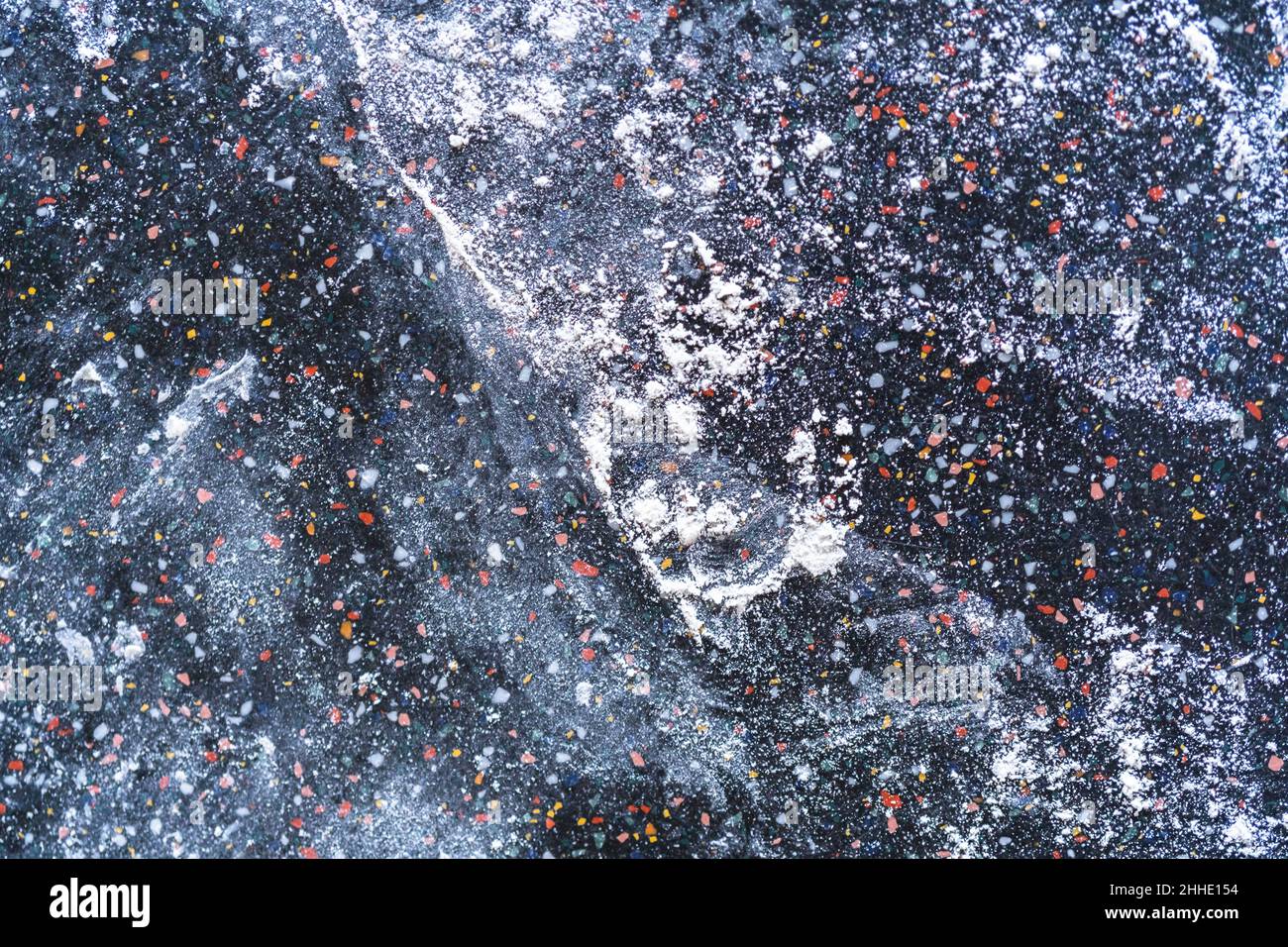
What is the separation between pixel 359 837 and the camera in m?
1.79

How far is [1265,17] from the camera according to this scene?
1705 mm

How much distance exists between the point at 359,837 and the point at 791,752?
3.35ft

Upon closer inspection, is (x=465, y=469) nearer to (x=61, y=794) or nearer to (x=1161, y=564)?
(x=61, y=794)

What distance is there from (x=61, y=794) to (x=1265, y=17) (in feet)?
10.6

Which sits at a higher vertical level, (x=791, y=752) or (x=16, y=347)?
(x=16, y=347)

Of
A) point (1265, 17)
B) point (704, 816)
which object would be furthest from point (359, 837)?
point (1265, 17)

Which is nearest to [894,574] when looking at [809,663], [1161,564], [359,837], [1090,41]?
[809,663]

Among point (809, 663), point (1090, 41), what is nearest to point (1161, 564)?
point (809, 663)

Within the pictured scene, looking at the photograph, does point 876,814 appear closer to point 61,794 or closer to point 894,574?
point 894,574

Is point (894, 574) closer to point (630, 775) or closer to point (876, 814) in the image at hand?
point (876, 814)

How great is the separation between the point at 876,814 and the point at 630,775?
58 cm
